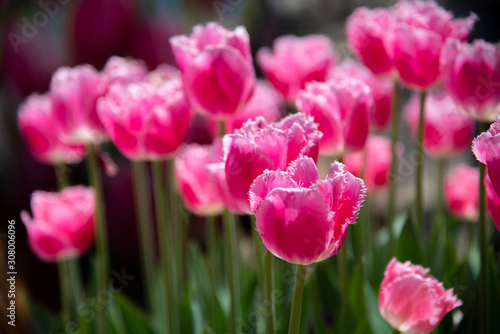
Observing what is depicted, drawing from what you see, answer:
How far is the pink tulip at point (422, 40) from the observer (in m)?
0.48

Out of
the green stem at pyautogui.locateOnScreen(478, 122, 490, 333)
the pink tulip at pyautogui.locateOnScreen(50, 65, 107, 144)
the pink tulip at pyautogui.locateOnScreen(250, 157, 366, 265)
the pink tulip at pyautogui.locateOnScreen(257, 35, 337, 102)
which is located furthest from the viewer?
the pink tulip at pyautogui.locateOnScreen(257, 35, 337, 102)

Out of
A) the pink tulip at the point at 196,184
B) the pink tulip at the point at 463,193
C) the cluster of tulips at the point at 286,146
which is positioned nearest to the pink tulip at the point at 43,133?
the cluster of tulips at the point at 286,146

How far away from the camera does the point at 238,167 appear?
340mm

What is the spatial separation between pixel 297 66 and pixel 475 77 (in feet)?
0.82

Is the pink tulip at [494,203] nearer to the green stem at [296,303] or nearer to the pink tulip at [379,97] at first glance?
the green stem at [296,303]

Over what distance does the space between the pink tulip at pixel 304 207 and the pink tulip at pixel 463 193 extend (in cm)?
44

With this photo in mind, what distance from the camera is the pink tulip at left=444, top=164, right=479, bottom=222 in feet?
2.38

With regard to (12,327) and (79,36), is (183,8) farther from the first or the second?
(12,327)

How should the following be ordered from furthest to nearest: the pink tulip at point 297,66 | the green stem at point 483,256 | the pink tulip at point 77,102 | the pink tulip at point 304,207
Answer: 1. the pink tulip at point 297,66
2. the pink tulip at point 77,102
3. the green stem at point 483,256
4. the pink tulip at point 304,207

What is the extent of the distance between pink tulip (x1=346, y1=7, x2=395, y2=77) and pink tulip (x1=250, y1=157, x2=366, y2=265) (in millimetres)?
236

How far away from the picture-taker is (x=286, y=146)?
1.09 ft

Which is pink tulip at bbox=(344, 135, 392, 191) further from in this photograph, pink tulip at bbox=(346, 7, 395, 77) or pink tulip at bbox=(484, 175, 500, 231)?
pink tulip at bbox=(484, 175, 500, 231)

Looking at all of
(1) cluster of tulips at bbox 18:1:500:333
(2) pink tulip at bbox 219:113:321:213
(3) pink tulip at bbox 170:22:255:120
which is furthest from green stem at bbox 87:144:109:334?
(2) pink tulip at bbox 219:113:321:213

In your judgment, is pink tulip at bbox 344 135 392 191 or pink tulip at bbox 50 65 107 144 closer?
pink tulip at bbox 50 65 107 144
